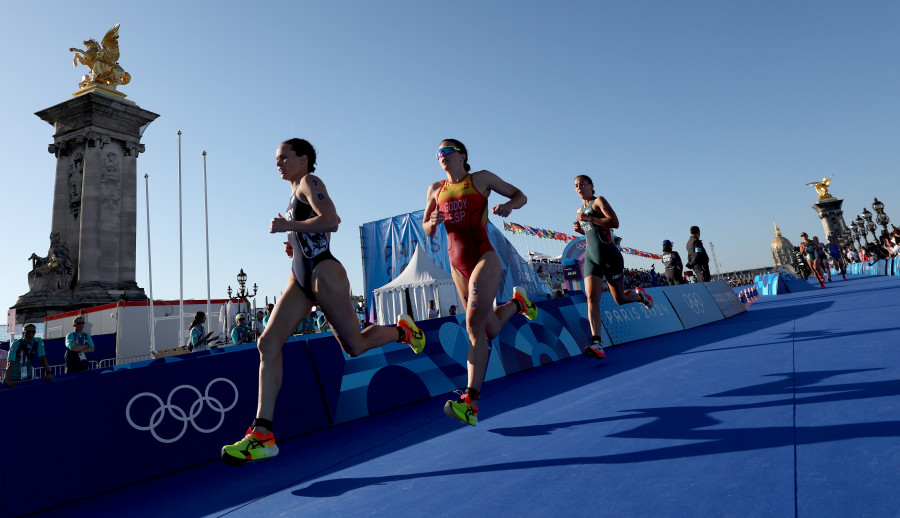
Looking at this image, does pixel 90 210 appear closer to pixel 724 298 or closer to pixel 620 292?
pixel 620 292

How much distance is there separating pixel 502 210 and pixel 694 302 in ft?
28.0

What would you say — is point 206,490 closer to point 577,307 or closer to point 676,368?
point 676,368

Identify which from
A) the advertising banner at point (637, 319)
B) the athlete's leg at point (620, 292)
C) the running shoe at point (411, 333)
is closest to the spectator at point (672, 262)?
the advertising banner at point (637, 319)

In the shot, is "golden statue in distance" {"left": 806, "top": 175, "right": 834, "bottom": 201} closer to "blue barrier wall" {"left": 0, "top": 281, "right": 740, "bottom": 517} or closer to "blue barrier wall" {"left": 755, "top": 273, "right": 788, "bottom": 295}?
"blue barrier wall" {"left": 755, "top": 273, "right": 788, "bottom": 295}

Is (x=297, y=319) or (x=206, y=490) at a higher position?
(x=297, y=319)

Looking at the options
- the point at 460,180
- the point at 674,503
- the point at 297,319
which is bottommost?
the point at 674,503

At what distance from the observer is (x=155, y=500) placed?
8.70 ft

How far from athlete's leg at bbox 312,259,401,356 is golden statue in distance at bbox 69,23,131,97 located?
A: 110 ft

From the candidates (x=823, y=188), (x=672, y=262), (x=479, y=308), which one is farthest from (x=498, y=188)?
(x=823, y=188)

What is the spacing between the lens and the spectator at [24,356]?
8.31m

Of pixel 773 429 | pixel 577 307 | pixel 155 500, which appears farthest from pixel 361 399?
pixel 577 307

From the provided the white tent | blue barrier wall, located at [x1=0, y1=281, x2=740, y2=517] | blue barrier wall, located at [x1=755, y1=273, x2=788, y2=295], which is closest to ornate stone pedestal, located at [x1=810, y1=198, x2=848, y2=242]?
blue barrier wall, located at [x1=755, y1=273, x2=788, y2=295]

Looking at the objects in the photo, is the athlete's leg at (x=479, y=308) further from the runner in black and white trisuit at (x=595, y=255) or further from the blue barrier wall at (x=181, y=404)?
the runner in black and white trisuit at (x=595, y=255)

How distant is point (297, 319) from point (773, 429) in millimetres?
2696
